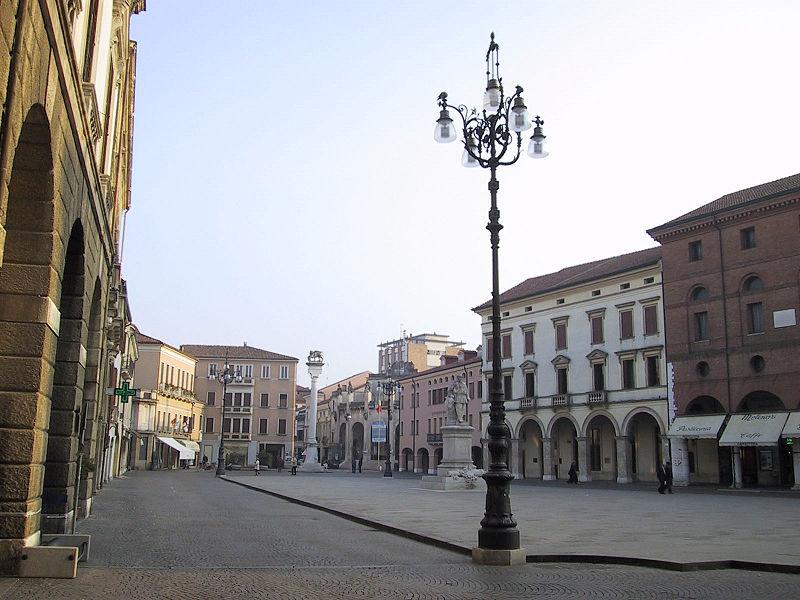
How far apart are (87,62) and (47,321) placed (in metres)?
5.10

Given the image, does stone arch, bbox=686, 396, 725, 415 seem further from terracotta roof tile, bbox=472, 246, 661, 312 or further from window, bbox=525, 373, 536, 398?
window, bbox=525, 373, 536, 398

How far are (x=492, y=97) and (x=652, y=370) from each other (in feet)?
126

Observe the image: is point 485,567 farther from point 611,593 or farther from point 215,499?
point 215,499

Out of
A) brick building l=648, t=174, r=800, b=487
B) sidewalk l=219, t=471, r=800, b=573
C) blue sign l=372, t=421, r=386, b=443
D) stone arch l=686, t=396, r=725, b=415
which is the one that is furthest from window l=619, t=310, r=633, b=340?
blue sign l=372, t=421, r=386, b=443

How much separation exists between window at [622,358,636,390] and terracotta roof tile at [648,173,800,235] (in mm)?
8549

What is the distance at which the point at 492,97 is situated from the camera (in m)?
14.8

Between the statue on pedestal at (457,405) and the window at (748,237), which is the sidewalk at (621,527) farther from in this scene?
the window at (748,237)

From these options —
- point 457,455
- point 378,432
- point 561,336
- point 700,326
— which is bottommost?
point 457,455

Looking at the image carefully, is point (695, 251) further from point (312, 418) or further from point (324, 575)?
point (324, 575)

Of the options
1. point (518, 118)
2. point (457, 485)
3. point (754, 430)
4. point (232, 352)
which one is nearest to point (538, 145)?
point (518, 118)

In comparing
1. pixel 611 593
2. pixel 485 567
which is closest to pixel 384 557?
pixel 485 567

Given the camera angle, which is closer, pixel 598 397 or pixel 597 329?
pixel 598 397

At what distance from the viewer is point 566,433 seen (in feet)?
189

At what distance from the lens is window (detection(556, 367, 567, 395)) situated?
56562mm
